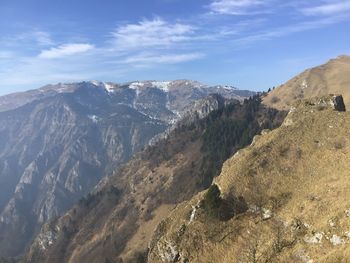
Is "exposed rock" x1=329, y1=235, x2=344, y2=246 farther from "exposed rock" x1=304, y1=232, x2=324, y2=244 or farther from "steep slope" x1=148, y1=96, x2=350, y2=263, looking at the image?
"exposed rock" x1=304, y1=232, x2=324, y2=244

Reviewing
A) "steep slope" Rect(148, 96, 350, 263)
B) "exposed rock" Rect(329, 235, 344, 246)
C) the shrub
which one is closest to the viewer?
"exposed rock" Rect(329, 235, 344, 246)

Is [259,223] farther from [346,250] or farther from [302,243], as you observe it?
[346,250]

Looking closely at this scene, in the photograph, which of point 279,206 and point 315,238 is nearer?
point 315,238

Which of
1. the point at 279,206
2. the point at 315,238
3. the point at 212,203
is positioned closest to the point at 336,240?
the point at 315,238

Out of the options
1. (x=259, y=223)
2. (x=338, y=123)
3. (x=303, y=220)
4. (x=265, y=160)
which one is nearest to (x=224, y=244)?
(x=259, y=223)

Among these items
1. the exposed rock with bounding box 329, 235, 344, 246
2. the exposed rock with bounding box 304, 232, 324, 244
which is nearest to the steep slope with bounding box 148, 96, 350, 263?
the exposed rock with bounding box 329, 235, 344, 246

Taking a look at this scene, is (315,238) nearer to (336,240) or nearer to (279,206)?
(336,240)

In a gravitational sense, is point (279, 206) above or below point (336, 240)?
below

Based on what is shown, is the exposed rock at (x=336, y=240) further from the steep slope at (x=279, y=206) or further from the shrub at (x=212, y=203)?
the shrub at (x=212, y=203)
